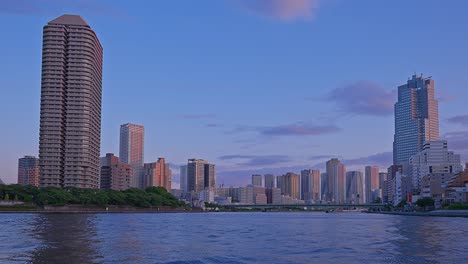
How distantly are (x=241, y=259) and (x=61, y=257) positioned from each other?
13.4m

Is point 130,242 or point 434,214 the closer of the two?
point 130,242

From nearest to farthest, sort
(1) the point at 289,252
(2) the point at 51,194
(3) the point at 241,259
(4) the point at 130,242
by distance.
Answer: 1. (3) the point at 241,259
2. (1) the point at 289,252
3. (4) the point at 130,242
4. (2) the point at 51,194

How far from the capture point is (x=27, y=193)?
191 metres

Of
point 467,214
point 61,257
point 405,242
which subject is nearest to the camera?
point 61,257

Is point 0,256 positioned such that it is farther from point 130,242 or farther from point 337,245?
point 337,245

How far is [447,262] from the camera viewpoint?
4331cm

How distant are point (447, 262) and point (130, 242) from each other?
30.1m

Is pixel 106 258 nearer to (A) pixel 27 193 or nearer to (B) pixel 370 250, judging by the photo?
(B) pixel 370 250

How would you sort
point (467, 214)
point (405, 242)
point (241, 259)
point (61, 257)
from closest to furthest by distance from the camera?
point (61, 257), point (241, 259), point (405, 242), point (467, 214)

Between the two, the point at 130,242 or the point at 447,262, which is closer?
the point at 447,262

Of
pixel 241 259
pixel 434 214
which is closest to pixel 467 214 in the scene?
pixel 434 214

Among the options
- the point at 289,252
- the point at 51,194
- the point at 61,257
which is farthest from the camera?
the point at 51,194

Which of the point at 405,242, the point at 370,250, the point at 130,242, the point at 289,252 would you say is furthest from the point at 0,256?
the point at 405,242

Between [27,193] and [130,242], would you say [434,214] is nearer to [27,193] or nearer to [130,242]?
[27,193]
